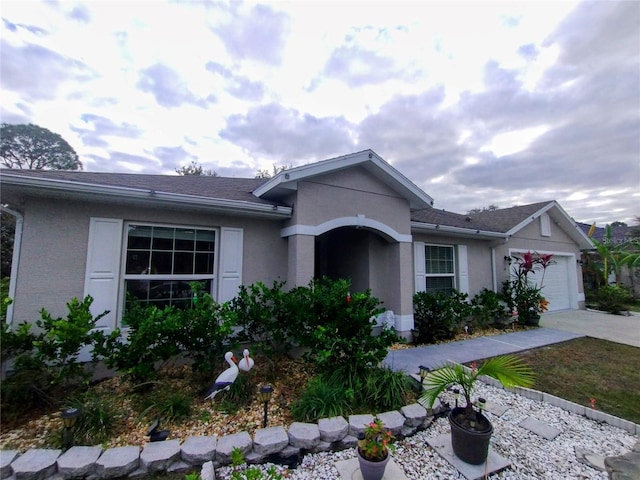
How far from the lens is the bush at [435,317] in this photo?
26.2 ft

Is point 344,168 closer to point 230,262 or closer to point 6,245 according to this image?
point 230,262

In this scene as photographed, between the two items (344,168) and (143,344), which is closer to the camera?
(143,344)

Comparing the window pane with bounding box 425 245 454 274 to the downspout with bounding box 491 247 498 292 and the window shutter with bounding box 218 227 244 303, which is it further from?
the window shutter with bounding box 218 227 244 303

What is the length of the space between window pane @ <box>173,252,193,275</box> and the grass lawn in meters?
7.42

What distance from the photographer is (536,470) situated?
3.19 metres

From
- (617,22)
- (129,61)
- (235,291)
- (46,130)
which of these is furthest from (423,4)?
(46,130)

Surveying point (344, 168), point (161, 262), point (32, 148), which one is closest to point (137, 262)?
point (161, 262)

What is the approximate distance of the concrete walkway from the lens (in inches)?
256

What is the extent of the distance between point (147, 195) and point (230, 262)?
2.17 metres

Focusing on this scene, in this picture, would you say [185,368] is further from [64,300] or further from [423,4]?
[423,4]

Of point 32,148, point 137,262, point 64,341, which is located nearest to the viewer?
point 64,341

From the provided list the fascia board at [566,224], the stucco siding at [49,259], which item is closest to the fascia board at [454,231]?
the fascia board at [566,224]

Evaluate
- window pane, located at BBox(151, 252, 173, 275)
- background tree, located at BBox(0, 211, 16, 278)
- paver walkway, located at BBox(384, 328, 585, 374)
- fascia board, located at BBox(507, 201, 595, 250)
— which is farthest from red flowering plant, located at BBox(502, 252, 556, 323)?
background tree, located at BBox(0, 211, 16, 278)

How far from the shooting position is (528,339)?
8.36 meters
